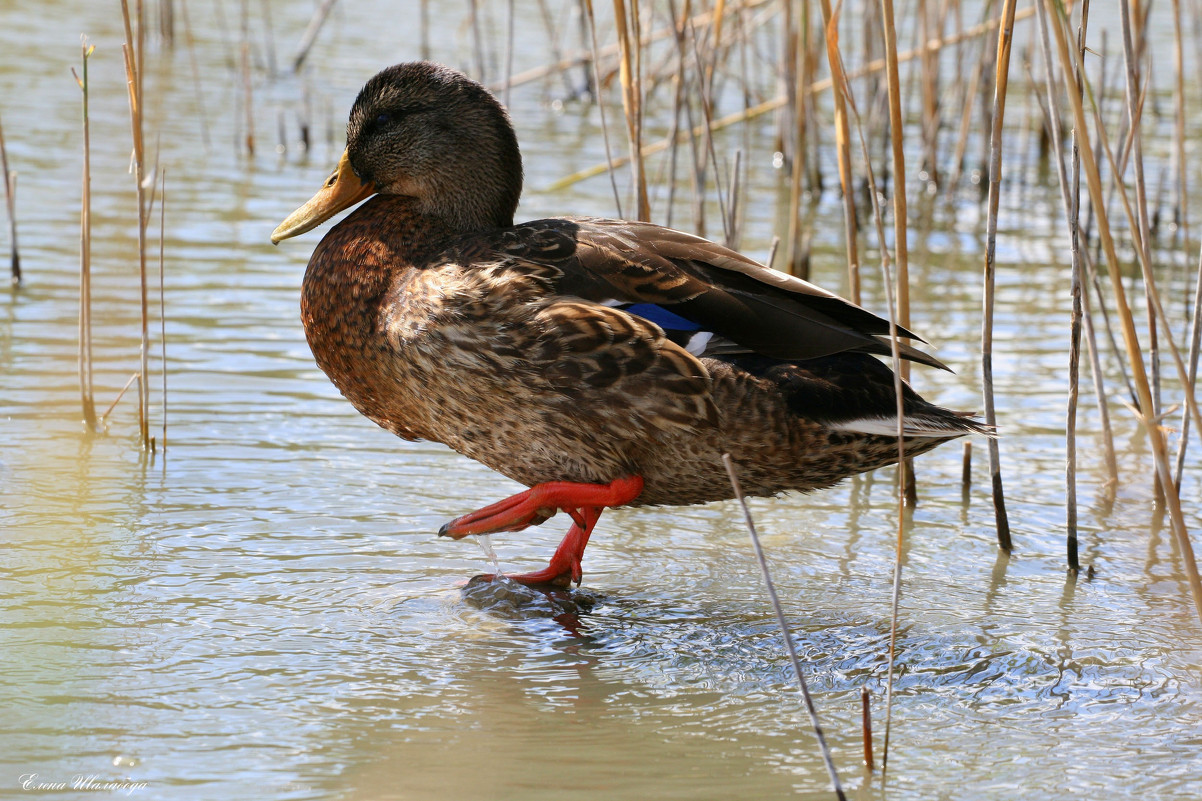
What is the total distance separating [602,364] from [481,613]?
73 centimetres

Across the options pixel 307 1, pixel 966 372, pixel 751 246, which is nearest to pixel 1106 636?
pixel 966 372

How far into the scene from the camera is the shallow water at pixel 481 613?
270cm

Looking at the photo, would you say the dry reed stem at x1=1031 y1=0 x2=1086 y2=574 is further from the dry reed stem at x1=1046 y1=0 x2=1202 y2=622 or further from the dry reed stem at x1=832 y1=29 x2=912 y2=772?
the dry reed stem at x1=1046 y1=0 x2=1202 y2=622

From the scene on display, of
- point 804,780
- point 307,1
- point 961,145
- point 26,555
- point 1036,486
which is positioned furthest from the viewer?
point 307,1

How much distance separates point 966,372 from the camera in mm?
5559

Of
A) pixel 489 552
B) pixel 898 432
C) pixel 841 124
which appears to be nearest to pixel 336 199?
pixel 489 552

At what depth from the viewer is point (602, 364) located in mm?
3324

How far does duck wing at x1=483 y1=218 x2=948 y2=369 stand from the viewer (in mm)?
3395

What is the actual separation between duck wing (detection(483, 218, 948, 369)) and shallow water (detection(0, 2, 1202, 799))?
0.73 m

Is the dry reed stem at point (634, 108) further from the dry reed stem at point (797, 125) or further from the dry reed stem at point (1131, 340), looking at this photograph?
the dry reed stem at point (1131, 340)

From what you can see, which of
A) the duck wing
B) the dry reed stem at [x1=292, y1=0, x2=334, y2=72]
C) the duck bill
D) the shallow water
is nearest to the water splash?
the shallow water

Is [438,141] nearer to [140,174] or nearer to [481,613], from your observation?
[140,174]

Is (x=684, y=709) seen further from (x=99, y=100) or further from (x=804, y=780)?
(x=99, y=100)

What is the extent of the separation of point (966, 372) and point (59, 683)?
12.4 feet
